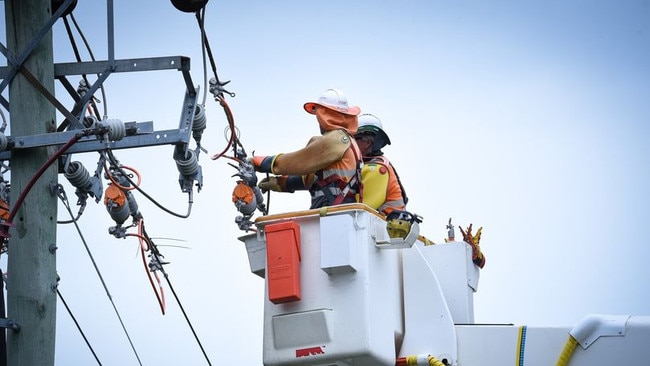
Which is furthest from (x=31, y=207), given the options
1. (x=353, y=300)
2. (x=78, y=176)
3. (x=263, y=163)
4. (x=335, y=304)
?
(x=353, y=300)

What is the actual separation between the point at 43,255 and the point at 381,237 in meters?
2.90

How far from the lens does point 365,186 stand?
1250 centimetres

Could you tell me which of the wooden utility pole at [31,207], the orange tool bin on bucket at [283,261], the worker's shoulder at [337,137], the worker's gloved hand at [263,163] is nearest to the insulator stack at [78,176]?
the wooden utility pole at [31,207]

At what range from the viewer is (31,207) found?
469 inches

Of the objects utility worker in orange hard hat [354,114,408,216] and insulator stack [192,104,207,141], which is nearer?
insulator stack [192,104,207,141]

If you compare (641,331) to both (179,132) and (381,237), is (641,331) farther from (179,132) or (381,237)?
(179,132)

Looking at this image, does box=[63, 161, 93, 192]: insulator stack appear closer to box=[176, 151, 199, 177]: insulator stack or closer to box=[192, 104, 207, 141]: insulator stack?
box=[176, 151, 199, 177]: insulator stack

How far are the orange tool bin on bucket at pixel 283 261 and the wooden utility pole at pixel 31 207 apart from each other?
6.73 feet

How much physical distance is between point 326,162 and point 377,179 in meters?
0.85

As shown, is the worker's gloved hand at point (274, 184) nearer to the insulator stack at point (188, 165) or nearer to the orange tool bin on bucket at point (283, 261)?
the insulator stack at point (188, 165)

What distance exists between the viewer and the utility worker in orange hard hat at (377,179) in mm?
12516

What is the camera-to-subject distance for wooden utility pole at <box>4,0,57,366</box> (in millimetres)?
11680

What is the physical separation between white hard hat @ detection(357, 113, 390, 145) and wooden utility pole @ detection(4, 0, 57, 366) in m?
2.87

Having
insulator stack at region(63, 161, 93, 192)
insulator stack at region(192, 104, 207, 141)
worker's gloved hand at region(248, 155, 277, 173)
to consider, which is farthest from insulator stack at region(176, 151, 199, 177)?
insulator stack at region(63, 161, 93, 192)
